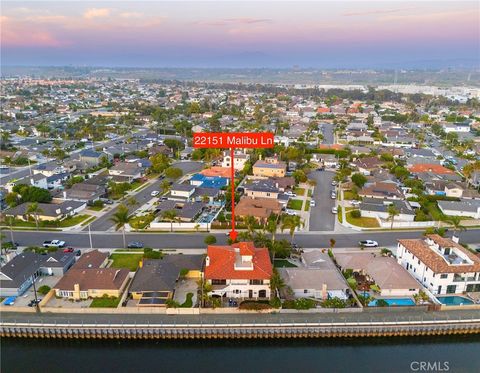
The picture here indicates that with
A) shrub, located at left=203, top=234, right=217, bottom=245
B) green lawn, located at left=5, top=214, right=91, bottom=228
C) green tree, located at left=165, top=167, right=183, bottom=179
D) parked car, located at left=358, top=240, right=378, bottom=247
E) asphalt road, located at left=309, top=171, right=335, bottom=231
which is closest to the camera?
shrub, located at left=203, top=234, right=217, bottom=245

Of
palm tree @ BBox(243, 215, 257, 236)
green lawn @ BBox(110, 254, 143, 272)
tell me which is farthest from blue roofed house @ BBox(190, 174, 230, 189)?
green lawn @ BBox(110, 254, 143, 272)

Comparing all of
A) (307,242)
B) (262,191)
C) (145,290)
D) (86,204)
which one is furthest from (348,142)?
(145,290)

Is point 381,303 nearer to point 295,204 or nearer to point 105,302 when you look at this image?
point 105,302

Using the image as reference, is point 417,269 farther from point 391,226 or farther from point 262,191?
point 262,191

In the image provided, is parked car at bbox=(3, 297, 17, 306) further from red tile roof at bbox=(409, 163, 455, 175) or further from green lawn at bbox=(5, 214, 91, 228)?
red tile roof at bbox=(409, 163, 455, 175)

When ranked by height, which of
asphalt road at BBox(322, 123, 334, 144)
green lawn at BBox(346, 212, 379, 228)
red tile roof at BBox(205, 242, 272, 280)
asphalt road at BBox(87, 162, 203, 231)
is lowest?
green lawn at BBox(346, 212, 379, 228)

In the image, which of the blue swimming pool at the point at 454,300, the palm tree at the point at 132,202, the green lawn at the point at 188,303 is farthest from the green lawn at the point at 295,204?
the green lawn at the point at 188,303

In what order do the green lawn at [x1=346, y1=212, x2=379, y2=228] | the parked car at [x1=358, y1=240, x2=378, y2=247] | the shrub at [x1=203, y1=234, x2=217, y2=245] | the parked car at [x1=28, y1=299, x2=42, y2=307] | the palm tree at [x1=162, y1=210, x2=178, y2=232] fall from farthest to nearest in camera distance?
the green lawn at [x1=346, y1=212, x2=379, y2=228] → the palm tree at [x1=162, y1=210, x2=178, y2=232] → the parked car at [x1=358, y1=240, x2=378, y2=247] → the shrub at [x1=203, y1=234, x2=217, y2=245] → the parked car at [x1=28, y1=299, x2=42, y2=307]
